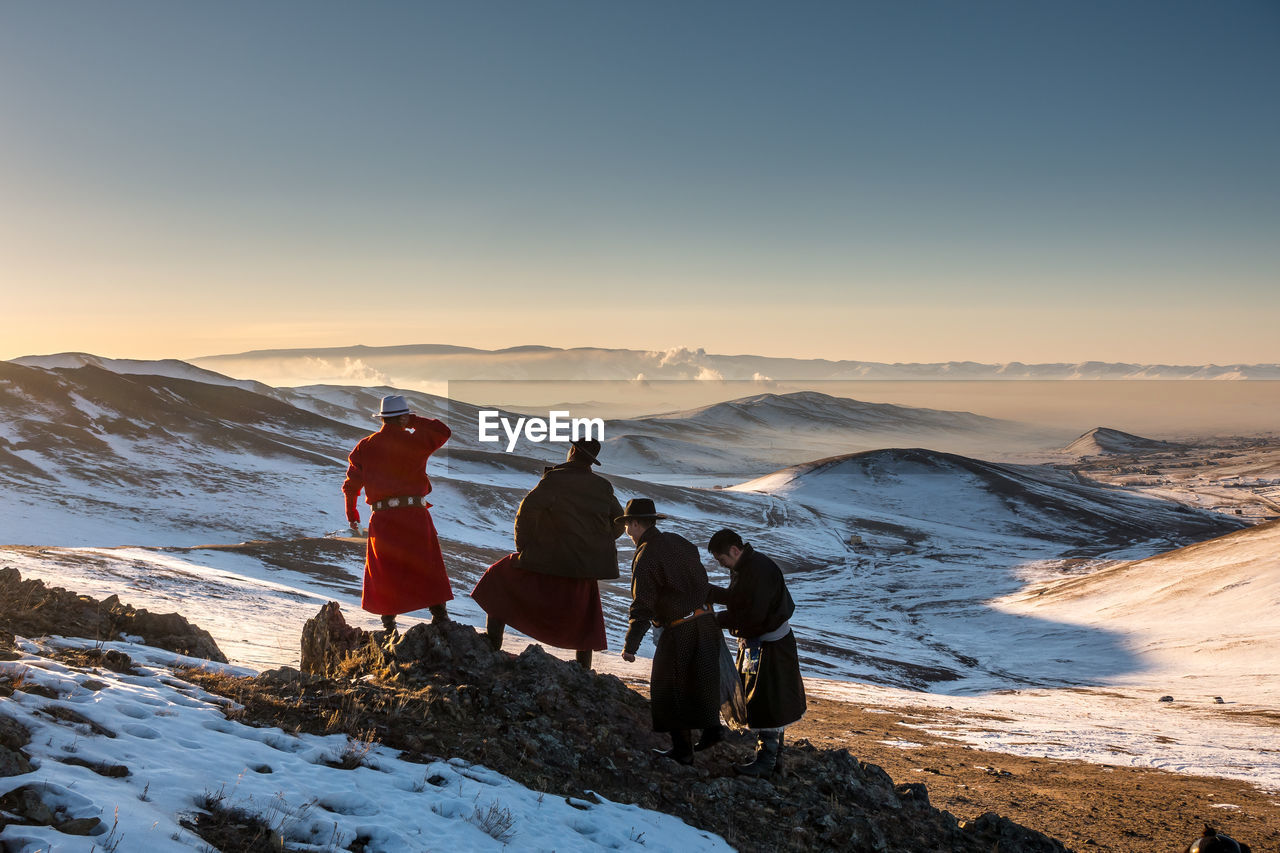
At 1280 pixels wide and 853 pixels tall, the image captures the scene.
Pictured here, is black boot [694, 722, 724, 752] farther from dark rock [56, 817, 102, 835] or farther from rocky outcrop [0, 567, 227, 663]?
rocky outcrop [0, 567, 227, 663]

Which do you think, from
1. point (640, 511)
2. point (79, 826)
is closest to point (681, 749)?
point (640, 511)

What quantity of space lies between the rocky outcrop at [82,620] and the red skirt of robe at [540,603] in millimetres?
4001

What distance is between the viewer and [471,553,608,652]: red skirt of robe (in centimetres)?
823

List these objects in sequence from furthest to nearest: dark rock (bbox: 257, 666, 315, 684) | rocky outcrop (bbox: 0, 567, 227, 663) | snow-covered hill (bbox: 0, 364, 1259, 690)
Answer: snow-covered hill (bbox: 0, 364, 1259, 690), rocky outcrop (bbox: 0, 567, 227, 663), dark rock (bbox: 257, 666, 315, 684)

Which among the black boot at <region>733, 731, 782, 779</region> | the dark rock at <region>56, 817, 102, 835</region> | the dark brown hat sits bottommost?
the black boot at <region>733, 731, 782, 779</region>

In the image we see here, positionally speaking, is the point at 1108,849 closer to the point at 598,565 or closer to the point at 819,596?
the point at 598,565

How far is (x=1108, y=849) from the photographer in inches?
348

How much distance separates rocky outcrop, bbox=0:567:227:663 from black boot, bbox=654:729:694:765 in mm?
5854

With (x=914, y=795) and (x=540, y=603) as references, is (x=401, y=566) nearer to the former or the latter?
(x=540, y=603)

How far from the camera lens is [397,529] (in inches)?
329

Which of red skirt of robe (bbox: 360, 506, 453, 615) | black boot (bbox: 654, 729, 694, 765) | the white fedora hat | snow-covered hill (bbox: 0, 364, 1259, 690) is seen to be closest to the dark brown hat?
red skirt of robe (bbox: 360, 506, 453, 615)

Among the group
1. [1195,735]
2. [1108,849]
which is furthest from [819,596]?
[1108,849]

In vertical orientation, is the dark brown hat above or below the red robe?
above

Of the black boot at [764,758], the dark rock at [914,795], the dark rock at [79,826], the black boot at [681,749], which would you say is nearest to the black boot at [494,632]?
the black boot at [681,749]
